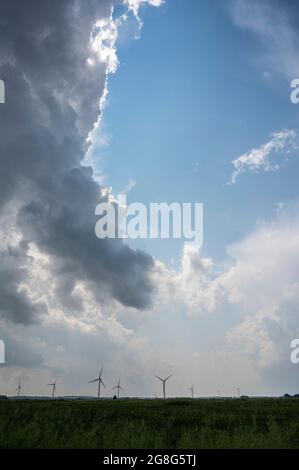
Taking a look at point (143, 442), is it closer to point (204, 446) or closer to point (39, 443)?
point (204, 446)

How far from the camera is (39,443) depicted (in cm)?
2105
